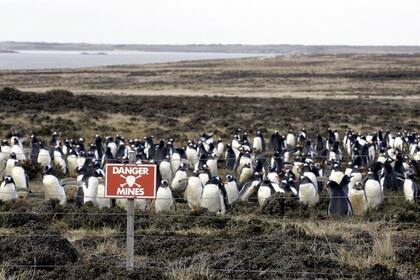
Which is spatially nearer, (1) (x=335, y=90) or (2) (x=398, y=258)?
(2) (x=398, y=258)

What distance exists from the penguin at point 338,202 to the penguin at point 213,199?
194 centimetres

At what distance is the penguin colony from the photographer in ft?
41.1

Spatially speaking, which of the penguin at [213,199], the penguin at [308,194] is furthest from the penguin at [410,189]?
the penguin at [213,199]

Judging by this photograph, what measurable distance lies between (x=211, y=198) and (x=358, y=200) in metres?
2.68

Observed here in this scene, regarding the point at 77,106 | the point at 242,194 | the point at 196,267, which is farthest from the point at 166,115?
the point at 196,267

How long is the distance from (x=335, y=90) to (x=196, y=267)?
151 ft

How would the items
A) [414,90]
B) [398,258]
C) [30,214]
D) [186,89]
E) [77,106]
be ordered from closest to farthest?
[398,258] < [30,214] < [77,106] < [414,90] < [186,89]

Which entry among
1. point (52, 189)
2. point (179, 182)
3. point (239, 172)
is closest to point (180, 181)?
point (179, 182)

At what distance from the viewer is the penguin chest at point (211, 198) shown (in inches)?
487

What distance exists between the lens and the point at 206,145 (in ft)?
67.3

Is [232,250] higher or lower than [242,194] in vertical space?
higher

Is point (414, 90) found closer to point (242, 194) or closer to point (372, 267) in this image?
point (242, 194)

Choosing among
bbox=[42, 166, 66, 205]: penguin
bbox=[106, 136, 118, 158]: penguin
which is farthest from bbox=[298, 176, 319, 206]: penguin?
bbox=[106, 136, 118, 158]: penguin

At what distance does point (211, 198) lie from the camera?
1235 centimetres
